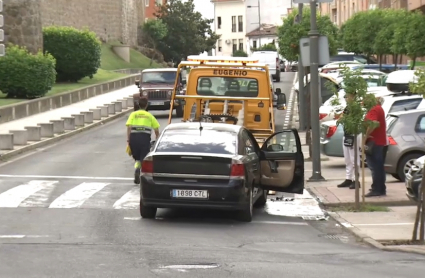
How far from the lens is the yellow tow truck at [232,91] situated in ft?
67.9

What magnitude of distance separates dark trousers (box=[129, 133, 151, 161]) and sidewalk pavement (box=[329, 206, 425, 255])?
436 cm

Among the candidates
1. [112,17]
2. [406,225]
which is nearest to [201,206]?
[406,225]

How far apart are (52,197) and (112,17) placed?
209 ft

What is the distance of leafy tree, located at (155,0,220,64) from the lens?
3425 inches

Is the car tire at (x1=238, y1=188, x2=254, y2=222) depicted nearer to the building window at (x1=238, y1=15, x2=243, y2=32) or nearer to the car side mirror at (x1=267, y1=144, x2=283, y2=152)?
the car side mirror at (x1=267, y1=144, x2=283, y2=152)

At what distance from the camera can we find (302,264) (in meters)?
10.6

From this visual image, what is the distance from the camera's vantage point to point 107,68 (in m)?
67.1

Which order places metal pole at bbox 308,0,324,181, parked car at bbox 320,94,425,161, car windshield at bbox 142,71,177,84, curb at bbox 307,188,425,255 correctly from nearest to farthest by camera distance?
curb at bbox 307,188,425,255, metal pole at bbox 308,0,324,181, parked car at bbox 320,94,425,161, car windshield at bbox 142,71,177,84

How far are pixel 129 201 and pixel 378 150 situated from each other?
13.9 feet

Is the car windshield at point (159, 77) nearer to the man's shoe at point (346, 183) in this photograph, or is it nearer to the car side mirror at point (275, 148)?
the man's shoe at point (346, 183)

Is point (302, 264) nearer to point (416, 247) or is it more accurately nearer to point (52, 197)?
point (416, 247)

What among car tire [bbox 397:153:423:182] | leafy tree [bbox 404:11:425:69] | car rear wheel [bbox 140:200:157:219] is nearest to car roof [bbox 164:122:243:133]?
car rear wheel [bbox 140:200:157:219]

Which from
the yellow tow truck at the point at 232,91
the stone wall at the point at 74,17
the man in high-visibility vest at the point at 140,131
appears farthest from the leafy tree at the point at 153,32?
the man in high-visibility vest at the point at 140,131

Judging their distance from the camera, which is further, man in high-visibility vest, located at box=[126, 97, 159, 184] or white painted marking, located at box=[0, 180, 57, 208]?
man in high-visibility vest, located at box=[126, 97, 159, 184]
